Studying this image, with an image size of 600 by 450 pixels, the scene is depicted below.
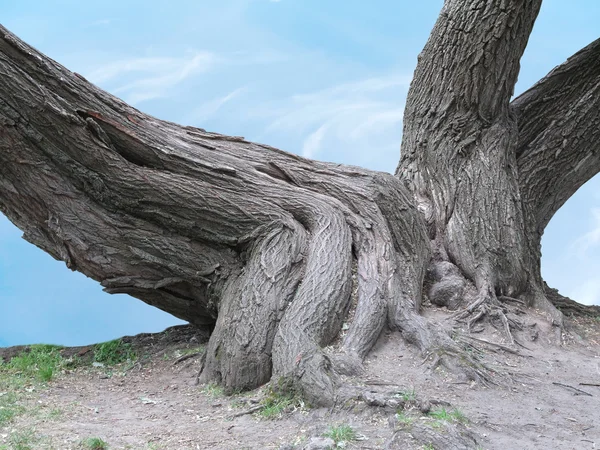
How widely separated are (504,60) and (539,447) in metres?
5.82

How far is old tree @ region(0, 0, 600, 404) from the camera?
698cm

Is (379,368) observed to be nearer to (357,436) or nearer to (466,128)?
(357,436)

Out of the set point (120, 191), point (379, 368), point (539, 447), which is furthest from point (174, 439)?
point (120, 191)

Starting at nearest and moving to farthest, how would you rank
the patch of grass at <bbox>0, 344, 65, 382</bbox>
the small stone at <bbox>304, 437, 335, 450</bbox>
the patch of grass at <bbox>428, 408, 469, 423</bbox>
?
the small stone at <bbox>304, 437, 335, 450</bbox>
the patch of grass at <bbox>428, 408, 469, 423</bbox>
the patch of grass at <bbox>0, 344, 65, 382</bbox>

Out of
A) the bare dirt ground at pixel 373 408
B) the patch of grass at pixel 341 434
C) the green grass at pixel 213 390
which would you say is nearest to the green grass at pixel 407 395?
the bare dirt ground at pixel 373 408

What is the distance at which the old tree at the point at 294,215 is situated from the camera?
6.98 meters

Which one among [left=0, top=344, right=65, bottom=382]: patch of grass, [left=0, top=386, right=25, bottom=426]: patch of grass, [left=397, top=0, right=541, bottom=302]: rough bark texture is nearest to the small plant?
[left=0, top=386, right=25, bottom=426]: patch of grass

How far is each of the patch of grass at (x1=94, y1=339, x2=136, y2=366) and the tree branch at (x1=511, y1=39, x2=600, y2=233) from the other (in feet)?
18.4

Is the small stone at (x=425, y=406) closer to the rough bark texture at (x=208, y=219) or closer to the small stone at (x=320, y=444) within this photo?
the small stone at (x=320, y=444)

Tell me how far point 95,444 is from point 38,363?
352cm

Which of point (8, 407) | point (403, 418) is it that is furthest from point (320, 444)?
point (8, 407)

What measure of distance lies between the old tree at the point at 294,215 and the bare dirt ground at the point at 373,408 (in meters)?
0.29

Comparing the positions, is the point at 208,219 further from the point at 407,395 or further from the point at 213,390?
the point at 407,395

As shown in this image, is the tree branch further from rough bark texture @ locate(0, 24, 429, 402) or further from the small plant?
the small plant
